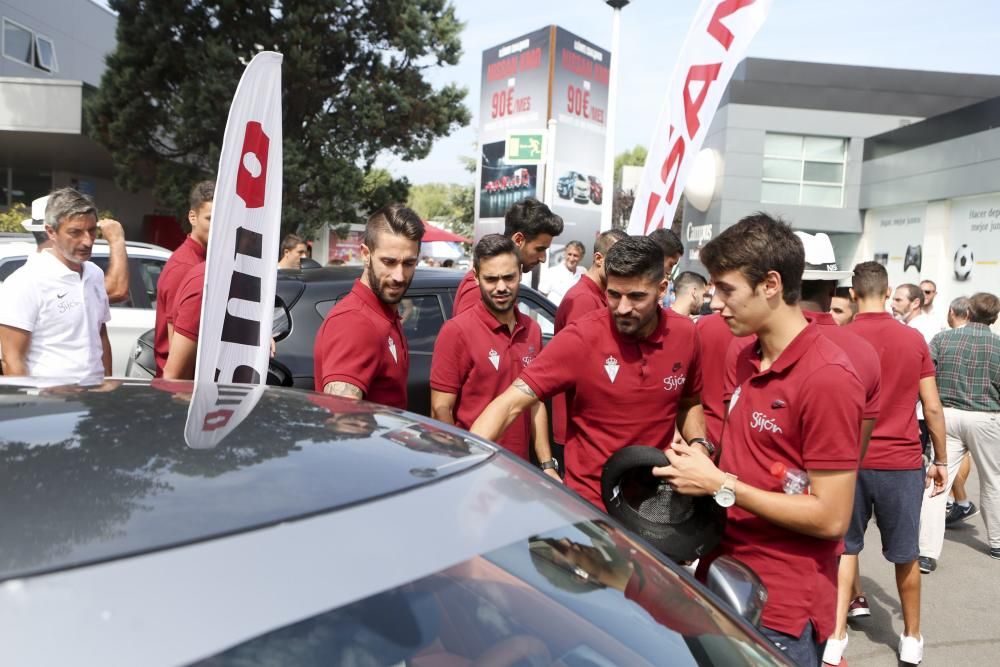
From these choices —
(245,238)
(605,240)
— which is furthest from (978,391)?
(245,238)

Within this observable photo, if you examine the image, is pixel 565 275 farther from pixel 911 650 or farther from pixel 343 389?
pixel 343 389

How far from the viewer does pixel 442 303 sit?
16.8 feet

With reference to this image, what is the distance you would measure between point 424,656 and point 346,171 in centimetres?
1904

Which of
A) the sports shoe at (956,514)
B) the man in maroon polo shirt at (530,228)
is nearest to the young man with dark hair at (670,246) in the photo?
the man in maroon polo shirt at (530,228)

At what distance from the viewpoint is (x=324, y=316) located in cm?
451

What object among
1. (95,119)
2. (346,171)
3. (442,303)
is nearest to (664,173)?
(442,303)

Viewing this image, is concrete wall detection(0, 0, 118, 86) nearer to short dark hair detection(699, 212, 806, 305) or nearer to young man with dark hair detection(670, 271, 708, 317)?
young man with dark hair detection(670, 271, 708, 317)

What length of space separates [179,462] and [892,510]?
3.76 m

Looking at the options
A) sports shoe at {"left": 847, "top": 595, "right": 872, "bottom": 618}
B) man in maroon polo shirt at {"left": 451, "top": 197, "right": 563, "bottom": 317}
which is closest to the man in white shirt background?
man in maroon polo shirt at {"left": 451, "top": 197, "right": 563, "bottom": 317}

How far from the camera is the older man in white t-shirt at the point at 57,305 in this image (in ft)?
12.3

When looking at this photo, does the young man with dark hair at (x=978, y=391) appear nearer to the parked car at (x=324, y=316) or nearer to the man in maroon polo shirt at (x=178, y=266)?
the parked car at (x=324, y=316)

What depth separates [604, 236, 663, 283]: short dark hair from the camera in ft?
9.09

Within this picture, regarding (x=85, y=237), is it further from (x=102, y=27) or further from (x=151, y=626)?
(x=102, y=27)

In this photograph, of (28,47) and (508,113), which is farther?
(28,47)
